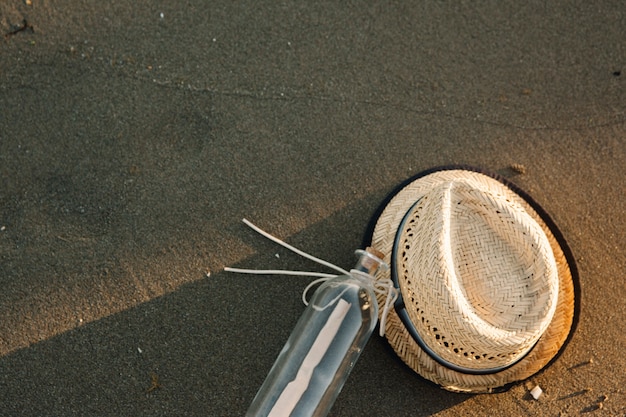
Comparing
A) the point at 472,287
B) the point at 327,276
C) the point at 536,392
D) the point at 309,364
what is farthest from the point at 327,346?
the point at 536,392

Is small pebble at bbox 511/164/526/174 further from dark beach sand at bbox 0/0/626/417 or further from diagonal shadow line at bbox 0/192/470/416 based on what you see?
diagonal shadow line at bbox 0/192/470/416

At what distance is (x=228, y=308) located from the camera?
6.26 ft

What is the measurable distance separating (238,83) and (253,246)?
63 centimetres

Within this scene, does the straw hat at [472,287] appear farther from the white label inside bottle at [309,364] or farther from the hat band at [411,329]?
the white label inside bottle at [309,364]

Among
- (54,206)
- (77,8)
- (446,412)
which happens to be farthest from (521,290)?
(77,8)

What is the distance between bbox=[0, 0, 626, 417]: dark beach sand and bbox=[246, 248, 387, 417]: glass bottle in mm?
195

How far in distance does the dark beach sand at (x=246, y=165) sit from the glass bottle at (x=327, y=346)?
0.20 metres

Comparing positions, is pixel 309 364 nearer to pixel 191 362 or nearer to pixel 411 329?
pixel 411 329

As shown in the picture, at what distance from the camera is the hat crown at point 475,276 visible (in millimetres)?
1427

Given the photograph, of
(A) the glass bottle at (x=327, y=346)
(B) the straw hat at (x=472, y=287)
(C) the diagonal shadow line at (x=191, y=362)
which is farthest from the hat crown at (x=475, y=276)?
(C) the diagonal shadow line at (x=191, y=362)

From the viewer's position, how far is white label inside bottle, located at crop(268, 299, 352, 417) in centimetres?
160

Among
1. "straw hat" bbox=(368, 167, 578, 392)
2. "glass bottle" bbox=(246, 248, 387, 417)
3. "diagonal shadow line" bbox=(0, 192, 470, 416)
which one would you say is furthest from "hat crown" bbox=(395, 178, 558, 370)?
"diagonal shadow line" bbox=(0, 192, 470, 416)

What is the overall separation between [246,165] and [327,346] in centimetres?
74

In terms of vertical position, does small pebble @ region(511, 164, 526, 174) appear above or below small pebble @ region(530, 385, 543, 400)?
above
